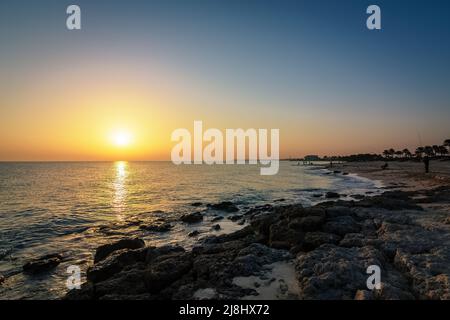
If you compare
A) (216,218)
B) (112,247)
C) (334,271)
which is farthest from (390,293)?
(216,218)

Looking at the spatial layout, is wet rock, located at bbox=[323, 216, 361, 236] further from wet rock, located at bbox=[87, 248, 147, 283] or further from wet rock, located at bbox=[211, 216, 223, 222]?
wet rock, located at bbox=[211, 216, 223, 222]

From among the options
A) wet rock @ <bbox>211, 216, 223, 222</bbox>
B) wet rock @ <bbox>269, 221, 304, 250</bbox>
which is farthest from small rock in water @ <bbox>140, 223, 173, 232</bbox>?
wet rock @ <bbox>269, 221, 304, 250</bbox>

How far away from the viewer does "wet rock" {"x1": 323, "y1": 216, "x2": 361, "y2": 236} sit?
1271 cm

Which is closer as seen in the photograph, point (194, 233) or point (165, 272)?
point (165, 272)

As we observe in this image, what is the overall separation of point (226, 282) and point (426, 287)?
17.2 feet

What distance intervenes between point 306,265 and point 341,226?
15.9ft

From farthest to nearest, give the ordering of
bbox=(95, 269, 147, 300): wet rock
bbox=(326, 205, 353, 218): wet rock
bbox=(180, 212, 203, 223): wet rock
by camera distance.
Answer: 1. bbox=(180, 212, 203, 223): wet rock
2. bbox=(326, 205, 353, 218): wet rock
3. bbox=(95, 269, 147, 300): wet rock

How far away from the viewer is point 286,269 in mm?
9461

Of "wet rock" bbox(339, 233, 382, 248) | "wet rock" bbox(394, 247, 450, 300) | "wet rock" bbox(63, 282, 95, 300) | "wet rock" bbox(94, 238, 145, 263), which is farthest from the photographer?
"wet rock" bbox(94, 238, 145, 263)

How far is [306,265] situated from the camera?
9062mm

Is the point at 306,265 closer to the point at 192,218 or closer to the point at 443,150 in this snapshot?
the point at 192,218

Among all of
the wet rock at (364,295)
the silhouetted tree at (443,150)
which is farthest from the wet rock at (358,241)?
the silhouetted tree at (443,150)

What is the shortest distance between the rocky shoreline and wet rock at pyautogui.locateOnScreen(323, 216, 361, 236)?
0.14 feet
